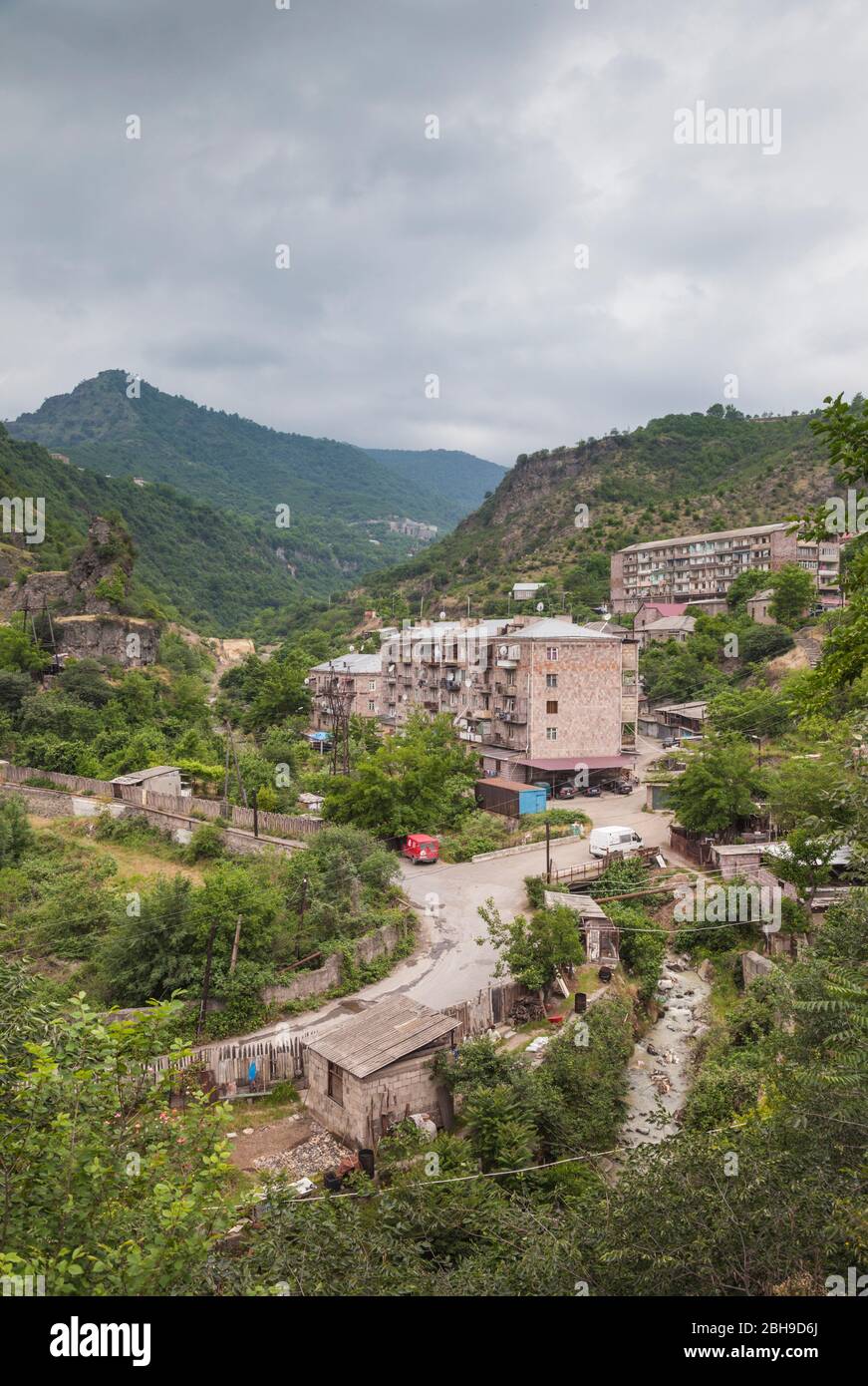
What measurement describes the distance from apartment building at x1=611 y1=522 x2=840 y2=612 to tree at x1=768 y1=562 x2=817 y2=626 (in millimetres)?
7325

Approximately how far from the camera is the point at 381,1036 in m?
15.6

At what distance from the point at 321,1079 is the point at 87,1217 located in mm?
10505

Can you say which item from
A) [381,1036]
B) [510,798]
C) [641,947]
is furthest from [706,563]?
[381,1036]

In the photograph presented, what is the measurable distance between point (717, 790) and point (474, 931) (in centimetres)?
1096

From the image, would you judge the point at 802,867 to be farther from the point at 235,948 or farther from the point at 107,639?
the point at 107,639

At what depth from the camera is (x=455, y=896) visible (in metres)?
26.9

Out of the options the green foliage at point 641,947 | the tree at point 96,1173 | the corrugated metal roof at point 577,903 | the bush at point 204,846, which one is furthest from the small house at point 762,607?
the tree at point 96,1173

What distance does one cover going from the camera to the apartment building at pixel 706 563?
67.2 metres

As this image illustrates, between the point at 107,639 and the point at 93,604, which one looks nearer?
the point at 107,639

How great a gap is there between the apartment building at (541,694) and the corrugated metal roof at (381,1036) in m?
23.7

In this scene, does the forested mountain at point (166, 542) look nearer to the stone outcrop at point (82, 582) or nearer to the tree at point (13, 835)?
the stone outcrop at point (82, 582)
